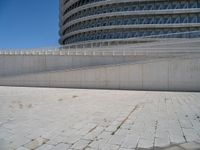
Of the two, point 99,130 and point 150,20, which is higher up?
point 150,20

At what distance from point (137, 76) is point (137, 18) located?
27.2m

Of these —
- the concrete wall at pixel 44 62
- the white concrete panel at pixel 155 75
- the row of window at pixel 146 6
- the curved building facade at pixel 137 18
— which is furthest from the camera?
the row of window at pixel 146 6

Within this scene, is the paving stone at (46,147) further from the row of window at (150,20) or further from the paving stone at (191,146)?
the row of window at (150,20)

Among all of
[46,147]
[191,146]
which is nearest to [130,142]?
[191,146]

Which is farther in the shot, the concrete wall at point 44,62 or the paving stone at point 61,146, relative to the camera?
the concrete wall at point 44,62

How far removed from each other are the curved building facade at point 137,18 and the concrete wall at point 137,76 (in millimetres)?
19887

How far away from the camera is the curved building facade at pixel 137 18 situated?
43969 millimetres

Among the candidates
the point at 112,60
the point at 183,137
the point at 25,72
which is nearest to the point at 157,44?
the point at 112,60

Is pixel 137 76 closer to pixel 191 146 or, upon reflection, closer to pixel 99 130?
pixel 99 130

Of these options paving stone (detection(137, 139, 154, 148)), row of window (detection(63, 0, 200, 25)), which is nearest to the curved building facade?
row of window (detection(63, 0, 200, 25))

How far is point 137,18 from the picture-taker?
153 ft

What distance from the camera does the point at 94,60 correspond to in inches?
1032

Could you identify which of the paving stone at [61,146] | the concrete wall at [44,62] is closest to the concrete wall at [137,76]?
the concrete wall at [44,62]

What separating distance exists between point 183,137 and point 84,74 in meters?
17.7
